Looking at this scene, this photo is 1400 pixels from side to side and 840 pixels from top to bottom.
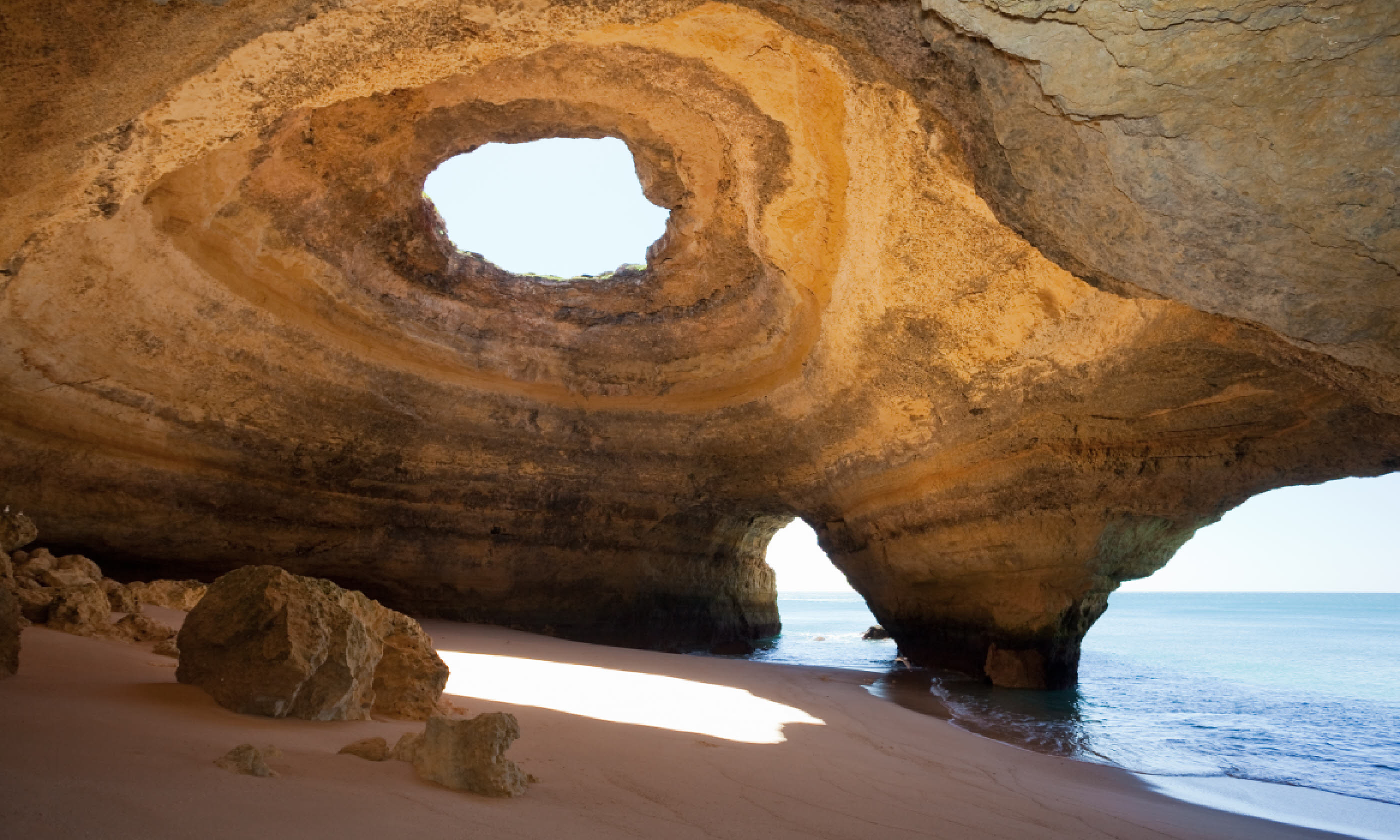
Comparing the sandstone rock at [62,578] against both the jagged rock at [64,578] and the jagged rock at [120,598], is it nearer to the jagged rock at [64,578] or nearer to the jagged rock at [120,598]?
the jagged rock at [64,578]

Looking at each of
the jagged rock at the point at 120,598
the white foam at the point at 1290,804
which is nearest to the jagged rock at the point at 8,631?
the jagged rock at the point at 120,598

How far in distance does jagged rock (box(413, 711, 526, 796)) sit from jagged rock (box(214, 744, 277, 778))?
35 cm

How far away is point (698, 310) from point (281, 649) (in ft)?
17.8

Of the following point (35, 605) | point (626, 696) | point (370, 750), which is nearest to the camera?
point (370, 750)

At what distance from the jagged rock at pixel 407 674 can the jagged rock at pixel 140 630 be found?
129cm

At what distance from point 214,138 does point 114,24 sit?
33.2 inches

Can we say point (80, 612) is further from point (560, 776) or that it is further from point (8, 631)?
point (560, 776)

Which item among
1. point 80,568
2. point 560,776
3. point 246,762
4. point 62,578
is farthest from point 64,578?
point 560,776

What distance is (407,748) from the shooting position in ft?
7.25

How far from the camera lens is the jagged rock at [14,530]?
4055 millimetres

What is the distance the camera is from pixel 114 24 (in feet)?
8.41

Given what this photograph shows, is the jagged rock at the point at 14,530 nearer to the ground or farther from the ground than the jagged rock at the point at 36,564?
farther from the ground

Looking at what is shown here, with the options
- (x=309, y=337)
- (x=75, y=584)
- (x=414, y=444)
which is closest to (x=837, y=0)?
(x=75, y=584)

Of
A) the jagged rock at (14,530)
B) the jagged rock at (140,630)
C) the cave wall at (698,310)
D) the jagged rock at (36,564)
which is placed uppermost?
the cave wall at (698,310)
